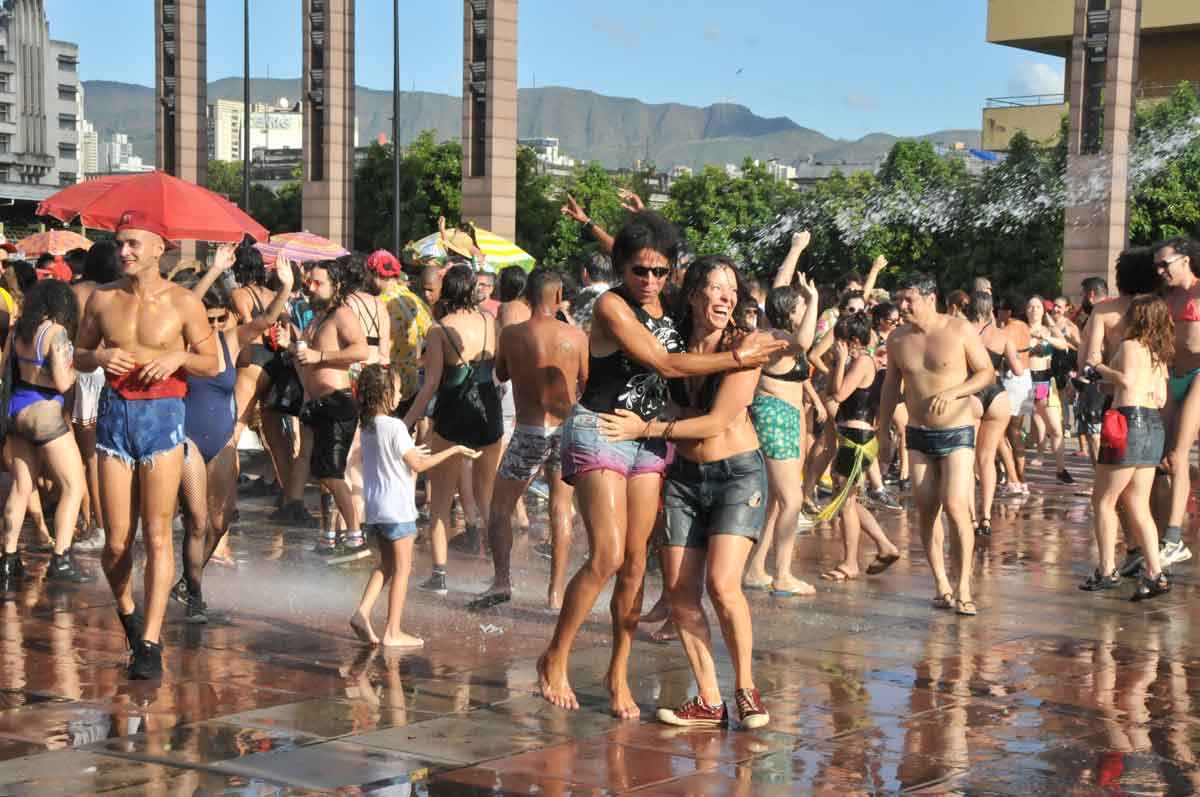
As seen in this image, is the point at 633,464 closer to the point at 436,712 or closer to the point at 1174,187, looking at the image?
the point at 436,712

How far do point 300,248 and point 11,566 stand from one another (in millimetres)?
10813

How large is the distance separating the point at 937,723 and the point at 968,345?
3558mm

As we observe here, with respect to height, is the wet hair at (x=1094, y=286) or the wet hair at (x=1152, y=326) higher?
the wet hair at (x=1094, y=286)

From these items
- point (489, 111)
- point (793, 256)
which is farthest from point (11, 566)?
point (489, 111)

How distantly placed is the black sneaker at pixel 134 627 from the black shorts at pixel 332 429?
4.09 metres

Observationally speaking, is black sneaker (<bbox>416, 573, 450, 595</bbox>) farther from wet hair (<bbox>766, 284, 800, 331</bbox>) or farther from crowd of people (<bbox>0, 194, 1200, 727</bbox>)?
wet hair (<bbox>766, 284, 800, 331</bbox>)

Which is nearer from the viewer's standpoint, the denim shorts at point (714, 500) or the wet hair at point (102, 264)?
the denim shorts at point (714, 500)

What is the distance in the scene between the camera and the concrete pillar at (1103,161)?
3562 centimetres

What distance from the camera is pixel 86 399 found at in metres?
11.0

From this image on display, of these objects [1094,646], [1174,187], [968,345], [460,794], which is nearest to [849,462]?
[968,345]

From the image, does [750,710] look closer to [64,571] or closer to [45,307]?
[64,571]

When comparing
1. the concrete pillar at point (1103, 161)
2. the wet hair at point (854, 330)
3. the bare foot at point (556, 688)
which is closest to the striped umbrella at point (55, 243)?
the wet hair at point (854, 330)

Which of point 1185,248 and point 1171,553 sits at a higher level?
point 1185,248

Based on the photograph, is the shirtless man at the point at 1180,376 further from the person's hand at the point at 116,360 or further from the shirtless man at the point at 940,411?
the person's hand at the point at 116,360
